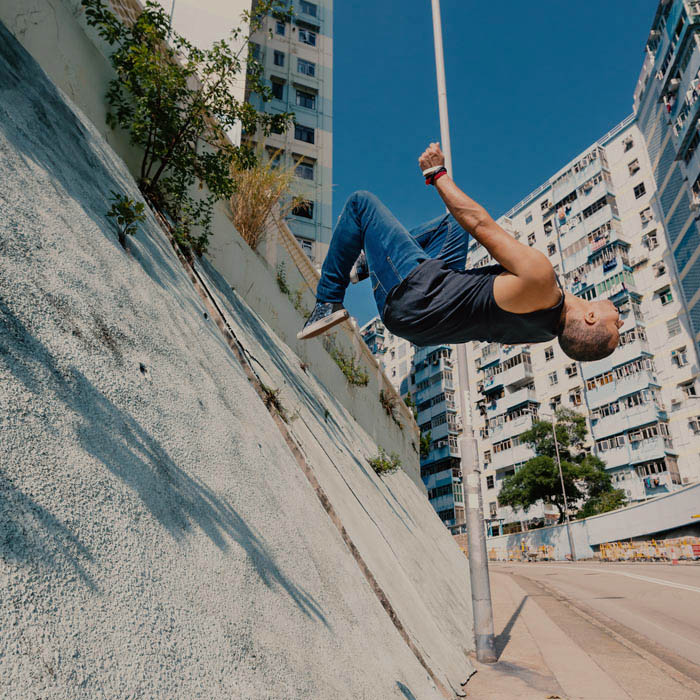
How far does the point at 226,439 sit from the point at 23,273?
4.30 ft

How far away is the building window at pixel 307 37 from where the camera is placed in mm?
34250

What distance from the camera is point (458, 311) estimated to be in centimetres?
275

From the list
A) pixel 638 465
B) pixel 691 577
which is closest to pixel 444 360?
pixel 638 465

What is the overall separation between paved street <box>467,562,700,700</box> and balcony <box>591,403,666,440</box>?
2927 centimetres

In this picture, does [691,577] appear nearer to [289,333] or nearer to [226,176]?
[289,333]

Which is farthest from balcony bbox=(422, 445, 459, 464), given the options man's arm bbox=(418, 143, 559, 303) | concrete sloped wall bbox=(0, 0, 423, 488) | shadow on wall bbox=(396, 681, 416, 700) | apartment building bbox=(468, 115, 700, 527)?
man's arm bbox=(418, 143, 559, 303)

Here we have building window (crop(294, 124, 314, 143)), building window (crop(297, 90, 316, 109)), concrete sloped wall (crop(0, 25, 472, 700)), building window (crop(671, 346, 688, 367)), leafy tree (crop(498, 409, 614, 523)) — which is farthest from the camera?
leafy tree (crop(498, 409, 614, 523))

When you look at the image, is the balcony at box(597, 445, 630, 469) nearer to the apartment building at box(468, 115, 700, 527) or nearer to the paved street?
the apartment building at box(468, 115, 700, 527)

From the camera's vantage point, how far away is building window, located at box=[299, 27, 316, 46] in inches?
1348

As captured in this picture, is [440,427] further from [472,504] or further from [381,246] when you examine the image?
[381,246]

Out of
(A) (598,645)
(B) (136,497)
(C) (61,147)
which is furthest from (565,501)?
(B) (136,497)

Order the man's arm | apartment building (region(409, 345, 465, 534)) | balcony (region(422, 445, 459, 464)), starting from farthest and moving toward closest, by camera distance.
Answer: balcony (region(422, 445, 459, 464)) → apartment building (region(409, 345, 465, 534)) → the man's arm

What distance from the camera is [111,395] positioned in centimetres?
211

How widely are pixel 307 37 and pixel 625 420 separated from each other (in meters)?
36.2
